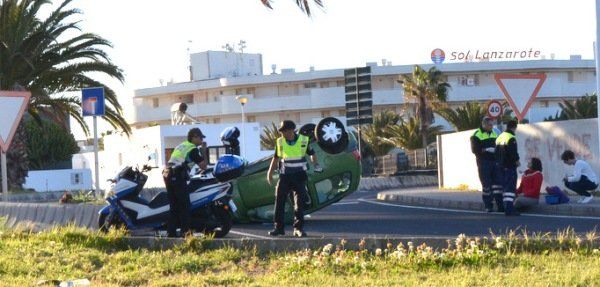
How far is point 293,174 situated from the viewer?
14.1 metres

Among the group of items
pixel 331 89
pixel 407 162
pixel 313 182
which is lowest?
pixel 407 162

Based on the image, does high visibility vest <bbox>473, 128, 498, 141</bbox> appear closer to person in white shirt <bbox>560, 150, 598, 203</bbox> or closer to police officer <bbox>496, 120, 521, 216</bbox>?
police officer <bbox>496, 120, 521, 216</bbox>

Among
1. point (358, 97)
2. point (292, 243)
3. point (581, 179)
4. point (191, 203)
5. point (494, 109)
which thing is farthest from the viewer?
point (358, 97)

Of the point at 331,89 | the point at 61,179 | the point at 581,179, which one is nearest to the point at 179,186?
the point at 581,179

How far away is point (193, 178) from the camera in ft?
48.2

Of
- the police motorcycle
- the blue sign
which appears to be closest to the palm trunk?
the blue sign

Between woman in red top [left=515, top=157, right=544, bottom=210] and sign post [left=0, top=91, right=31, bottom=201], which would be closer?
sign post [left=0, top=91, right=31, bottom=201]

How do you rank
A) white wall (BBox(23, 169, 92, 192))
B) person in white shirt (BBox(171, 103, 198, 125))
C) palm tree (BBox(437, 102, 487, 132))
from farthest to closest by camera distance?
white wall (BBox(23, 169, 92, 192)), palm tree (BBox(437, 102, 487, 132)), person in white shirt (BBox(171, 103, 198, 125))

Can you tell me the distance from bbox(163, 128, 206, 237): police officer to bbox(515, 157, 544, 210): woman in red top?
295 inches

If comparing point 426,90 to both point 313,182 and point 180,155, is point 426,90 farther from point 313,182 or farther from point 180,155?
point 180,155

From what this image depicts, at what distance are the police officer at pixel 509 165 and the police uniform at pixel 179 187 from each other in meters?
6.11

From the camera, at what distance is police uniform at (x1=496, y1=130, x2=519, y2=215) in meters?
18.1

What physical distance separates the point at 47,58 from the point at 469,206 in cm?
1537

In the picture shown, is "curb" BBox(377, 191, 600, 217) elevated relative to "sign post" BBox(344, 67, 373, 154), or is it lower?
lower
